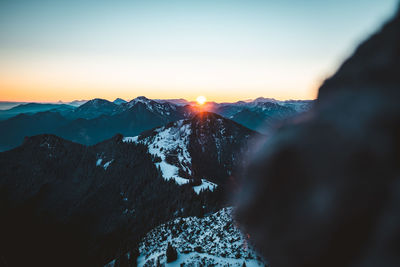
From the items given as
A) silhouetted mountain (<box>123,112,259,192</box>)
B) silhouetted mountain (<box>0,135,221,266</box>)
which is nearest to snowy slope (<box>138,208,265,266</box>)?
silhouetted mountain (<box>0,135,221,266</box>)

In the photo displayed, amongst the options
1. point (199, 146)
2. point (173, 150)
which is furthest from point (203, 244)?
point (199, 146)

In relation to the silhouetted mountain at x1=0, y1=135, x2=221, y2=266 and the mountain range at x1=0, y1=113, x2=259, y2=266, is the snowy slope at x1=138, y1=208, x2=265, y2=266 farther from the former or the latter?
the silhouetted mountain at x1=0, y1=135, x2=221, y2=266

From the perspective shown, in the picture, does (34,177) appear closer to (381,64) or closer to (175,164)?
(175,164)

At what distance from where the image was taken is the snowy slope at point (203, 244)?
2255 cm

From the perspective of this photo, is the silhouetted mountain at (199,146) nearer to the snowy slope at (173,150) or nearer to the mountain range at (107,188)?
the snowy slope at (173,150)

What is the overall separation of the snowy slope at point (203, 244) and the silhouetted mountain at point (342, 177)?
19001 millimetres

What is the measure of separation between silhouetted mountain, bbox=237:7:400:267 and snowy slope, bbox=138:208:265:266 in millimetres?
19001

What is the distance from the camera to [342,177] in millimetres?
1455

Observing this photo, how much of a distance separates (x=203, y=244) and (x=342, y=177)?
31.5 m

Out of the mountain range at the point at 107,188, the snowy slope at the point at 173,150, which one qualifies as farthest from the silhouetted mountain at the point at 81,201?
the snowy slope at the point at 173,150

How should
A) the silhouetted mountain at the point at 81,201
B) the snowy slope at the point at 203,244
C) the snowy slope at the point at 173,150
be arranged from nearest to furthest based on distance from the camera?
1. the snowy slope at the point at 203,244
2. the silhouetted mountain at the point at 81,201
3. the snowy slope at the point at 173,150

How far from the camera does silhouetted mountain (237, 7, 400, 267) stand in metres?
1.38

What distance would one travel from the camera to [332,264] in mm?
1594

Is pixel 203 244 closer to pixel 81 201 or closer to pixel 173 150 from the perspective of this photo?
pixel 173 150
